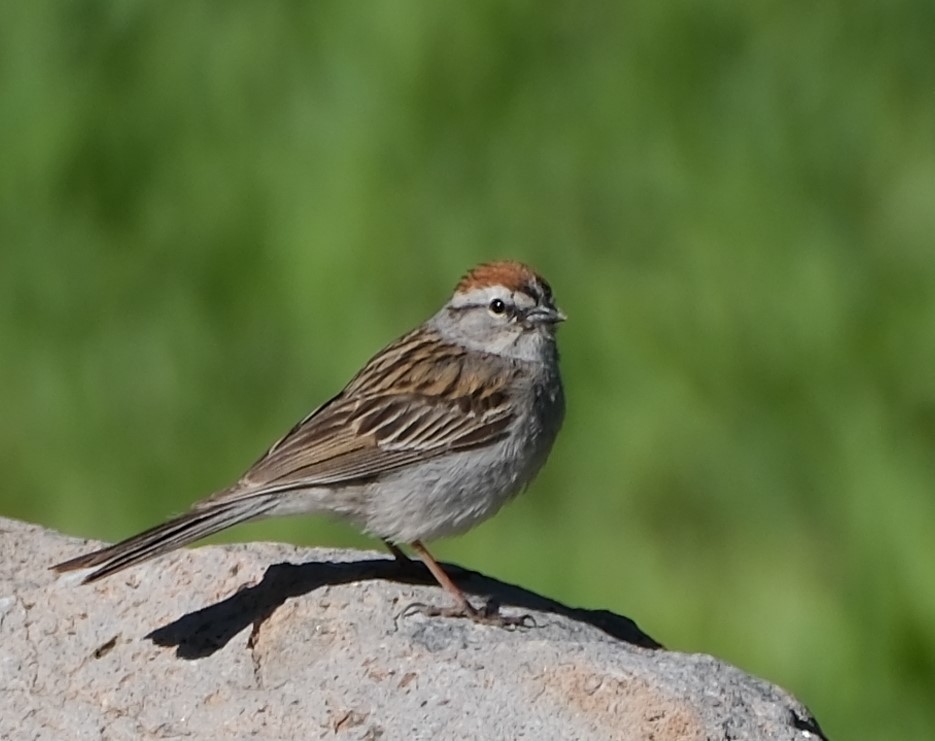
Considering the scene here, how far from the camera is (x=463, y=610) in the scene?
603 cm

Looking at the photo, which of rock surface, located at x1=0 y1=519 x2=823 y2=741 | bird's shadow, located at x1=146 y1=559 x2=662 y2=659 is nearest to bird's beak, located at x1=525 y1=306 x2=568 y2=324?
bird's shadow, located at x1=146 y1=559 x2=662 y2=659

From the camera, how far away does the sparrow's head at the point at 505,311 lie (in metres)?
7.05

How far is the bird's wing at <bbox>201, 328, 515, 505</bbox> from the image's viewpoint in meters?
6.51

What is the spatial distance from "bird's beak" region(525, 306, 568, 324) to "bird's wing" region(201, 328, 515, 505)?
167mm

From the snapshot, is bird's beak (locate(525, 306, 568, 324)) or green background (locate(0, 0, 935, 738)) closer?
bird's beak (locate(525, 306, 568, 324))

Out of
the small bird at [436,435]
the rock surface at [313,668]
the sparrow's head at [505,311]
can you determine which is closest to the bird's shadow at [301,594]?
the rock surface at [313,668]

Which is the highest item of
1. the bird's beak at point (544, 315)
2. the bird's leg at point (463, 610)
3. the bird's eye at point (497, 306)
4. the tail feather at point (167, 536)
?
the bird's eye at point (497, 306)

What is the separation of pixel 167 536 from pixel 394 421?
3.26 feet

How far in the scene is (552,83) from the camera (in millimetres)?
9930

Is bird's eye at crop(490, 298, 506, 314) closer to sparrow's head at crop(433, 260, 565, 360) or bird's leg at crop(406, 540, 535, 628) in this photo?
sparrow's head at crop(433, 260, 565, 360)

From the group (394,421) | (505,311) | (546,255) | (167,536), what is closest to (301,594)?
(167,536)

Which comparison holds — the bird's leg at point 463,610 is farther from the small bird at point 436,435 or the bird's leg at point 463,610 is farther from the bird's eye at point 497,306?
the bird's eye at point 497,306

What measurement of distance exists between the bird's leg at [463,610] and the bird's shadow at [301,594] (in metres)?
0.06

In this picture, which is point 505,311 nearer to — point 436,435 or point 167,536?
point 436,435
